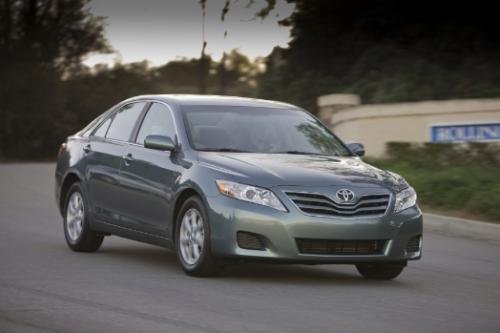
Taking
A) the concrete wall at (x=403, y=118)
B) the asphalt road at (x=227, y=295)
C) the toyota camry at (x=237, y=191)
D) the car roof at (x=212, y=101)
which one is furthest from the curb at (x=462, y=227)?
the concrete wall at (x=403, y=118)

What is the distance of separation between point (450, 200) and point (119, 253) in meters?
6.24

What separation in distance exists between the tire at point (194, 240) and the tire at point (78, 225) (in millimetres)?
1998

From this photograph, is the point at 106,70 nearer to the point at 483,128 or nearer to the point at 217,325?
the point at 483,128

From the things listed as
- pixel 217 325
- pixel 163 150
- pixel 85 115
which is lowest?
pixel 85 115

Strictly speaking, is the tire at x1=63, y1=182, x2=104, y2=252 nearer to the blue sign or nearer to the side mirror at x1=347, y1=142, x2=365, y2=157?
the side mirror at x1=347, y1=142, x2=365, y2=157

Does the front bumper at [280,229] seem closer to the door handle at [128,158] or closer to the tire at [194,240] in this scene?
the tire at [194,240]

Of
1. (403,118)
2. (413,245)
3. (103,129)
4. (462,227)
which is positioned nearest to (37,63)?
(403,118)

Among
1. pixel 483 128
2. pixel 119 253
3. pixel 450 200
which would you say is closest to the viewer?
pixel 119 253

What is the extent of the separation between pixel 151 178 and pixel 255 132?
3.30 ft

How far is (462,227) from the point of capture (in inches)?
628

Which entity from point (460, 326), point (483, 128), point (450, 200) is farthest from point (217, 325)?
point (483, 128)

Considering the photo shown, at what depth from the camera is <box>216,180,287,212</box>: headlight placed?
9.92 metres

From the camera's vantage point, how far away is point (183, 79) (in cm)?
6356

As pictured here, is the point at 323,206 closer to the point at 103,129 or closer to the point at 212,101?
the point at 212,101
